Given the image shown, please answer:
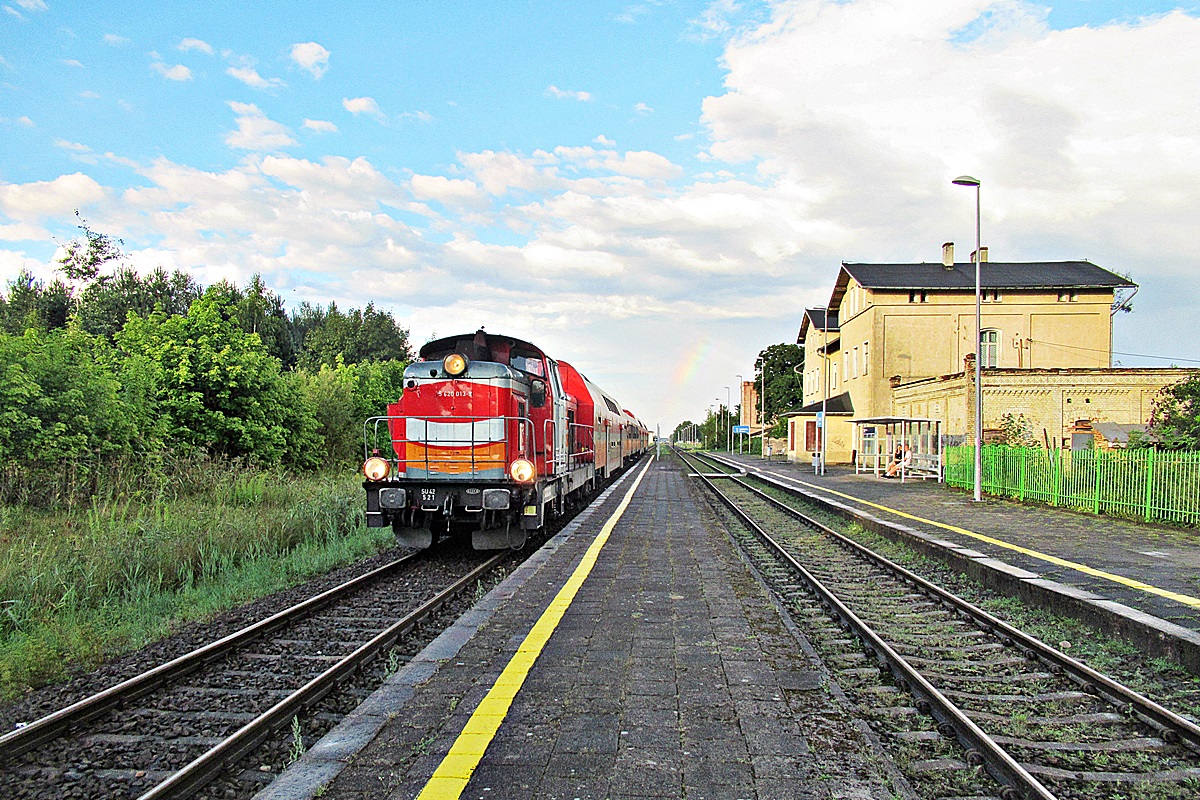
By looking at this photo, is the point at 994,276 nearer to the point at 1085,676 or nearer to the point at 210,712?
the point at 1085,676

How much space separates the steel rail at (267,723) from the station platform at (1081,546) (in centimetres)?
640

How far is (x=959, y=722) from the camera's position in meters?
4.72

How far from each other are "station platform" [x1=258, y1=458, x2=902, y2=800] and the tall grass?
286cm

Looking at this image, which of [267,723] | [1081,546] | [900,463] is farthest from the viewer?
[900,463]

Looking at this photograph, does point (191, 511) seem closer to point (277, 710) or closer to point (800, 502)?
point (277, 710)

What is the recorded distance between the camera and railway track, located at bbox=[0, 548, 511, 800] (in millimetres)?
4078

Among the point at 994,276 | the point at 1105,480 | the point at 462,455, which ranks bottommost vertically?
the point at 1105,480

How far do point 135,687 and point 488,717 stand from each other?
8.57 ft

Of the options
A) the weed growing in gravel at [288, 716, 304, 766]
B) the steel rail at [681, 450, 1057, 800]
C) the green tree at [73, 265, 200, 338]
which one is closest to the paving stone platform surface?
the steel rail at [681, 450, 1057, 800]

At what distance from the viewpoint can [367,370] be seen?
37.7 m

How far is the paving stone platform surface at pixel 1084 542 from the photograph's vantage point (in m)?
8.43

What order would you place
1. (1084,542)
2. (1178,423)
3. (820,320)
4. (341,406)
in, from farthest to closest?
(820,320), (341,406), (1178,423), (1084,542)

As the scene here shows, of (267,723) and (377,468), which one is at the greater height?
(377,468)

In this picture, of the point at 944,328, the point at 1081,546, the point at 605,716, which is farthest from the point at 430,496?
the point at 944,328
